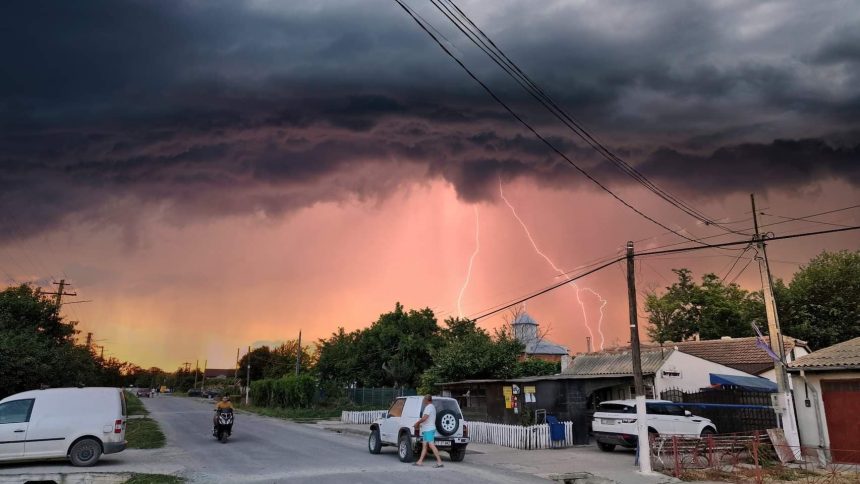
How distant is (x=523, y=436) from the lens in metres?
19.9

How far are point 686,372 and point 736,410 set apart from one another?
618cm

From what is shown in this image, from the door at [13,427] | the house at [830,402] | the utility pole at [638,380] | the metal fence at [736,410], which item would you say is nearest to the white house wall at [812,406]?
the house at [830,402]

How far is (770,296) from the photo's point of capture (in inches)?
776

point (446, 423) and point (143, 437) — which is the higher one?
point (446, 423)

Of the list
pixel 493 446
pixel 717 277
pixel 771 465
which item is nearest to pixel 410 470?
pixel 493 446

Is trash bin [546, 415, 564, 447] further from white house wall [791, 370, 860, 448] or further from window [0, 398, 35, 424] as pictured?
window [0, 398, 35, 424]

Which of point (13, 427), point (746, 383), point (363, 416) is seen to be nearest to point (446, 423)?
point (13, 427)

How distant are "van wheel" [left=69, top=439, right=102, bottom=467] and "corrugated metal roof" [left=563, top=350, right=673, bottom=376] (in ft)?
64.1

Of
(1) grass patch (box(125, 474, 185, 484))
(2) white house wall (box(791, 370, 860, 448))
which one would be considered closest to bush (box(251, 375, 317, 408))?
(1) grass patch (box(125, 474, 185, 484))

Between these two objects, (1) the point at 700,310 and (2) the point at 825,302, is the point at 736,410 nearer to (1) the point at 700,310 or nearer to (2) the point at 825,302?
(2) the point at 825,302

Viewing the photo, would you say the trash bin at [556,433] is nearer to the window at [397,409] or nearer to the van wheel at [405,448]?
the window at [397,409]

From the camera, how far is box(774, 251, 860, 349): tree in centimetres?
4406

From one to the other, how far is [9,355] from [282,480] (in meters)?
19.4

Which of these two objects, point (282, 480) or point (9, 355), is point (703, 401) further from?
point (9, 355)
